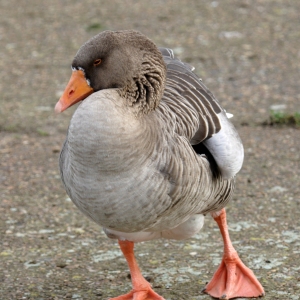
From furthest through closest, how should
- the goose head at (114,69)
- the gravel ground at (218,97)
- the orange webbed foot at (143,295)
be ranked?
the gravel ground at (218,97)
the orange webbed foot at (143,295)
the goose head at (114,69)

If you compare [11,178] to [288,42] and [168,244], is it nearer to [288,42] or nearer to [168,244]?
[168,244]

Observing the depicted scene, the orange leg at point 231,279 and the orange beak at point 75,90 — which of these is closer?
the orange beak at point 75,90

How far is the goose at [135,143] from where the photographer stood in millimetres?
3701

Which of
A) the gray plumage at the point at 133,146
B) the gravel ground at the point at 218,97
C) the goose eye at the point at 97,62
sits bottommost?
the gravel ground at the point at 218,97

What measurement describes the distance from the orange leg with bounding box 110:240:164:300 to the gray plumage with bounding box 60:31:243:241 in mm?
361

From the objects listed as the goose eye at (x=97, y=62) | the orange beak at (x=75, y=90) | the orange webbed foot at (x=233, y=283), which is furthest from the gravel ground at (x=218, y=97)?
the goose eye at (x=97, y=62)

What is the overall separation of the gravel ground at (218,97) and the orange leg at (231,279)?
4.0 inches

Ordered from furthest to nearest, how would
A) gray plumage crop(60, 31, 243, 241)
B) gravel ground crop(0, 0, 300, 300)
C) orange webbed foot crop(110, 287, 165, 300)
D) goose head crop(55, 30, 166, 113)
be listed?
gravel ground crop(0, 0, 300, 300) < orange webbed foot crop(110, 287, 165, 300) < goose head crop(55, 30, 166, 113) < gray plumage crop(60, 31, 243, 241)

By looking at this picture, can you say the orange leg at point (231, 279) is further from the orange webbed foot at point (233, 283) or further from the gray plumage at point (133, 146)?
the gray plumage at point (133, 146)

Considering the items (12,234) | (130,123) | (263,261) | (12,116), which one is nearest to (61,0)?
(12,116)

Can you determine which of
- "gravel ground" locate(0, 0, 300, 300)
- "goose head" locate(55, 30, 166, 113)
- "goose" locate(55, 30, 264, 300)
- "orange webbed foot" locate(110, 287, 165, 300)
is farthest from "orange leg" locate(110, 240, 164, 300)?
"goose head" locate(55, 30, 166, 113)

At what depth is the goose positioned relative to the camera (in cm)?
370

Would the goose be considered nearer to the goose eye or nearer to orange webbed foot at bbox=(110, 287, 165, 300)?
the goose eye

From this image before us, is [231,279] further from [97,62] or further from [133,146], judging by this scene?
[97,62]
